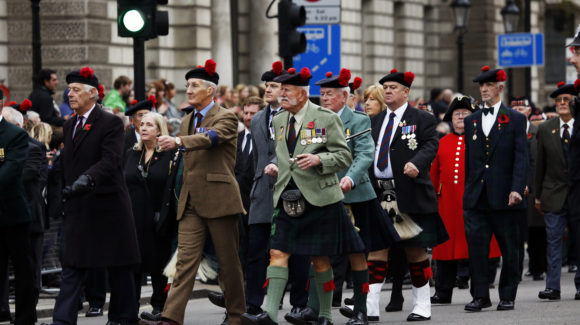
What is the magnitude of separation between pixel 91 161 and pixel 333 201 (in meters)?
1.81

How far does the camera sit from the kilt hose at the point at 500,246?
11836mm

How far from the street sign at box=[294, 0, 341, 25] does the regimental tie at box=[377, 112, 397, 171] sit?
15.9ft

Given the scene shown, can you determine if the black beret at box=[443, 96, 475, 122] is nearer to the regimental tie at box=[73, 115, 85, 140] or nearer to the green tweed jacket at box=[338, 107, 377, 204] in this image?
the green tweed jacket at box=[338, 107, 377, 204]

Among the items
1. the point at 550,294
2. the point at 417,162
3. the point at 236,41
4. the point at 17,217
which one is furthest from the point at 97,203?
the point at 236,41

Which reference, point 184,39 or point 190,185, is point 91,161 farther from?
point 184,39

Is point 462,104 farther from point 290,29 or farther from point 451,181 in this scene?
point 290,29

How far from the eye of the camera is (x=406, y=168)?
37.3ft

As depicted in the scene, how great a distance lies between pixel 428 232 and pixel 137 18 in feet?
12.0

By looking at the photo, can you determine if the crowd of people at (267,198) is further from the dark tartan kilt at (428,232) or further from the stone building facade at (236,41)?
the stone building facade at (236,41)

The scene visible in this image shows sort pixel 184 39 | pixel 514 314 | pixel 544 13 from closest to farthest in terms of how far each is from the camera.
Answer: pixel 514 314 → pixel 184 39 → pixel 544 13

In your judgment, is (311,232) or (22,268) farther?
(22,268)

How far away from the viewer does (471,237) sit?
11.9 meters

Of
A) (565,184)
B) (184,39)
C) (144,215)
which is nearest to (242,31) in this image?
(184,39)

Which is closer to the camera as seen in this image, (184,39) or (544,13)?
(184,39)
